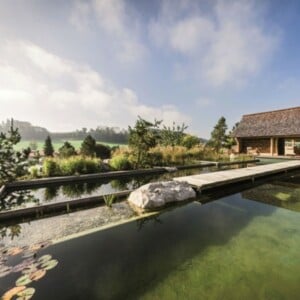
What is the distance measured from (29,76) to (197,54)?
818 cm

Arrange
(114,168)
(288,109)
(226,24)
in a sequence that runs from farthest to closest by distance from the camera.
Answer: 1. (288,109)
2. (114,168)
3. (226,24)

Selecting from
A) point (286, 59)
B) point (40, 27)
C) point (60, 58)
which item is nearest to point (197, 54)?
point (286, 59)

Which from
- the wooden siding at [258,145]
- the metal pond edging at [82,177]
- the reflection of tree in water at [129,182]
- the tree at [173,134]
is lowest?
the reflection of tree in water at [129,182]

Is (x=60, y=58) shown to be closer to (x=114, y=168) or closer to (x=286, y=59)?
(x=114, y=168)

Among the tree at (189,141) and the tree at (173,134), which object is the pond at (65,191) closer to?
the tree at (189,141)

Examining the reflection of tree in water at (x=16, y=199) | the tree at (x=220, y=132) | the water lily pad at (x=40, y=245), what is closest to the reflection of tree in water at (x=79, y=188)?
the reflection of tree in water at (x=16, y=199)

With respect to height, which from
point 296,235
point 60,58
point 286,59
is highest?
point 286,59

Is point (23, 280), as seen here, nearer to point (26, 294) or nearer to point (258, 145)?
point (26, 294)

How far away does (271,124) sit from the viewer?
19.2m

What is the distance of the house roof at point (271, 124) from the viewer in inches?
688

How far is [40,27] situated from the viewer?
6.31 metres

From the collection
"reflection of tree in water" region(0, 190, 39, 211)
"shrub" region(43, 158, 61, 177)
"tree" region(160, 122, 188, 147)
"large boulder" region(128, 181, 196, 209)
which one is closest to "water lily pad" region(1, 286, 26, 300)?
"large boulder" region(128, 181, 196, 209)

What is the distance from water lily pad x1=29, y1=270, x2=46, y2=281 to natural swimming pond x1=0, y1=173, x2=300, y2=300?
1cm

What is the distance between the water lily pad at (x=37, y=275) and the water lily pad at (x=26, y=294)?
20 centimetres
